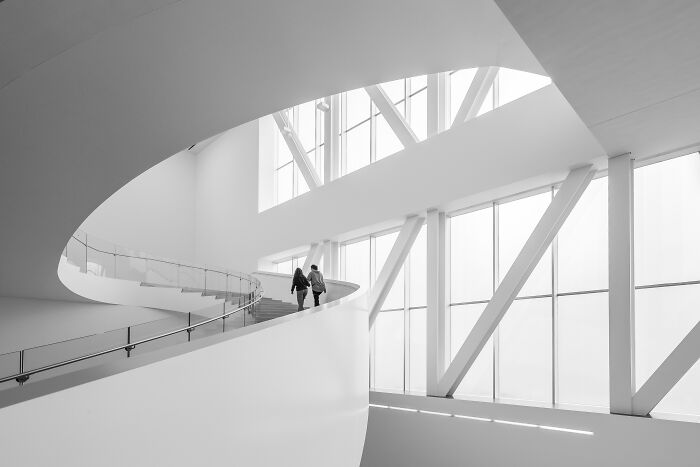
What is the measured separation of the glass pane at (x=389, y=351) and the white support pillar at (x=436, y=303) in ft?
9.51

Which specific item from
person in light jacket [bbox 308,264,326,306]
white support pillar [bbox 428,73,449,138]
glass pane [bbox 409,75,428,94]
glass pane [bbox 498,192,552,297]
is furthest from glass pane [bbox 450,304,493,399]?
glass pane [bbox 409,75,428,94]

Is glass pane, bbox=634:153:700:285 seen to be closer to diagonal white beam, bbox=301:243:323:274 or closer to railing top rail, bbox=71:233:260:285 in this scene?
railing top rail, bbox=71:233:260:285

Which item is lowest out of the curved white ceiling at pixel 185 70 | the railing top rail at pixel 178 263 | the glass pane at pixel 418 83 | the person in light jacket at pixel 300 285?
the person in light jacket at pixel 300 285

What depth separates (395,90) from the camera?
70.3ft

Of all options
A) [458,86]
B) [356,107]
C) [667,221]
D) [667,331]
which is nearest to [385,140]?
[356,107]

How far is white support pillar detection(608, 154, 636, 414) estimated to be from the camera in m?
11.9

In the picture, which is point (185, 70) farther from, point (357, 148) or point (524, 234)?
point (357, 148)

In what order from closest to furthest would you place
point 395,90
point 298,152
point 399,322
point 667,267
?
point 667,267 → point 399,322 → point 395,90 → point 298,152

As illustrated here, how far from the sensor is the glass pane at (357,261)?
72.2 feet

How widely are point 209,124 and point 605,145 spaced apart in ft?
24.1

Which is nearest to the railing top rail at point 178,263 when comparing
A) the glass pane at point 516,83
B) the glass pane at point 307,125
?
the glass pane at point 307,125

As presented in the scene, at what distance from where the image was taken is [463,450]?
1493 centimetres

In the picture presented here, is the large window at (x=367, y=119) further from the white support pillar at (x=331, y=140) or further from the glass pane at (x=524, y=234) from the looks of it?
the glass pane at (x=524, y=234)

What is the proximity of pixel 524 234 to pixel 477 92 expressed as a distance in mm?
4068
